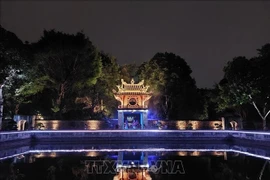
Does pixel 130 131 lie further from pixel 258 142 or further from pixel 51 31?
pixel 51 31

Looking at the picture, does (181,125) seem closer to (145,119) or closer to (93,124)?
(145,119)

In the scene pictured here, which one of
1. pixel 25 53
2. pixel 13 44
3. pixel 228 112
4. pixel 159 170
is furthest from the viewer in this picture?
pixel 228 112

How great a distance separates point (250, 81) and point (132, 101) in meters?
11.8

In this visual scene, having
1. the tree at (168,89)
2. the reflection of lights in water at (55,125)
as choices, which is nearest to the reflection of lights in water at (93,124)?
the reflection of lights in water at (55,125)

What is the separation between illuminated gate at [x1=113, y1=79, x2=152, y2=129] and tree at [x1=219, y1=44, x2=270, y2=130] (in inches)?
313

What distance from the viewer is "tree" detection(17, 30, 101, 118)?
29719mm

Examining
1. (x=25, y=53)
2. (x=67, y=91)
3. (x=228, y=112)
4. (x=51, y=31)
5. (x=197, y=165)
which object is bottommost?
(x=197, y=165)

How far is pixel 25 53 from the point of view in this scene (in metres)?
24.5

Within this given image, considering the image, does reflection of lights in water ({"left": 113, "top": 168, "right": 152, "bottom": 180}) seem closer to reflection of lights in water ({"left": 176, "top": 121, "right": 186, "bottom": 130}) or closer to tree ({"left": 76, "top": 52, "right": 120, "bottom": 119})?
reflection of lights in water ({"left": 176, "top": 121, "right": 186, "bottom": 130})

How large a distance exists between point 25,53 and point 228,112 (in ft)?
86.5

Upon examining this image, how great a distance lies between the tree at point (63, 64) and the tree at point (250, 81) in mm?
13661

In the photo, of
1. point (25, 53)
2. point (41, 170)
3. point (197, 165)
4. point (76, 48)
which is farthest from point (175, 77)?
point (41, 170)

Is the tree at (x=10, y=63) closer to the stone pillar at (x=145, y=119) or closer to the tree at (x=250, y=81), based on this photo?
the stone pillar at (x=145, y=119)

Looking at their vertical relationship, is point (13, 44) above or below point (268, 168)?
above
